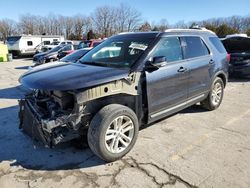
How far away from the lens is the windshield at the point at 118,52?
4.08 metres

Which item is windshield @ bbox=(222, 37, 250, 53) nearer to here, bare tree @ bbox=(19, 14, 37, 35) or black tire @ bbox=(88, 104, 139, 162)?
black tire @ bbox=(88, 104, 139, 162)

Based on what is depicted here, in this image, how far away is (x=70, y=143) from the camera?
420 centimetres

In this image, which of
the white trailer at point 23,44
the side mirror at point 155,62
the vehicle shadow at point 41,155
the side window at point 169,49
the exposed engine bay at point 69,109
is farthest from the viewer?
the white trailer at point 23,44

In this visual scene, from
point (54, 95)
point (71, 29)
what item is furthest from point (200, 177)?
point (71, 29)

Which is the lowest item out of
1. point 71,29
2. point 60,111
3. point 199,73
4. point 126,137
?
point 126,137

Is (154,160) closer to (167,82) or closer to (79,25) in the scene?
(167,82)

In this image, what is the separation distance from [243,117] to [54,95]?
159 inches

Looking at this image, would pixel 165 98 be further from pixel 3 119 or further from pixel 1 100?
pixel 1 100

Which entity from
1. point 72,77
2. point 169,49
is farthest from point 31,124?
point 169,49

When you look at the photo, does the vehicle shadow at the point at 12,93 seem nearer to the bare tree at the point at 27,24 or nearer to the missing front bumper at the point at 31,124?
the missing front bumper at the point at 31,124

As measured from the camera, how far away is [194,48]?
500 centimetres

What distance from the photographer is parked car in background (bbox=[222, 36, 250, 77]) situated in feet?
30.9

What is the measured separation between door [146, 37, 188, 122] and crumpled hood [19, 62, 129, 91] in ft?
1.94

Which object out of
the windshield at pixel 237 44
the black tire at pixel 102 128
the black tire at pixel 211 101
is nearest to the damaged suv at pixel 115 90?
the black tire at pixel 102 128
